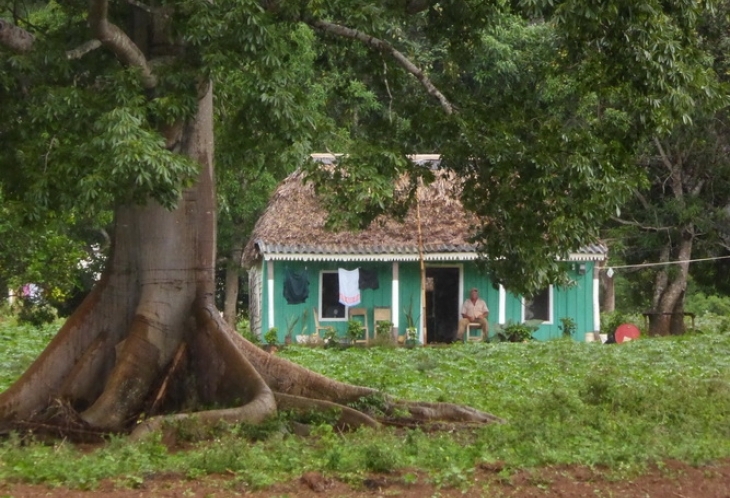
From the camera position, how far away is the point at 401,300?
28.2 metres

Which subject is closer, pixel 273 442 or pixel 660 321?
pixel 273 442

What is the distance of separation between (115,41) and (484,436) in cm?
448

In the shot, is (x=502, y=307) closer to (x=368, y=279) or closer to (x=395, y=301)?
(x=395, y=301)

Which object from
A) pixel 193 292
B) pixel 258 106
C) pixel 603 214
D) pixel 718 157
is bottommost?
pixel 193 292

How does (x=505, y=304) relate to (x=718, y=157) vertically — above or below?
below

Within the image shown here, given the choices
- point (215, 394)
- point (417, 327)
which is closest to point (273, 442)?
point (215, 394)

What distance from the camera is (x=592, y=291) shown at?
2877 cm

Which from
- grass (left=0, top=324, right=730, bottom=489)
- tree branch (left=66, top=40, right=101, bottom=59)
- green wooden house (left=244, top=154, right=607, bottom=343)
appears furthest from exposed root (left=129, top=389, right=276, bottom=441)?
green wooden house (left=244, top=154, right=607, bottom=343)

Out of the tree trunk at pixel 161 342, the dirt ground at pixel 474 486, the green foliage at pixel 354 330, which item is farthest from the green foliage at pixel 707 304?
the dirt ground at pixel 474 486

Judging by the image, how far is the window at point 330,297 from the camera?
28344mm

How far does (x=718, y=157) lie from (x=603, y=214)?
763 inches

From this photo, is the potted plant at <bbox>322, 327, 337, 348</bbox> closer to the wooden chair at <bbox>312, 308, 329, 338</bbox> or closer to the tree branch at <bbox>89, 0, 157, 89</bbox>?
the wooden chair at <bbox>312, 308, 329, 338</bbox>

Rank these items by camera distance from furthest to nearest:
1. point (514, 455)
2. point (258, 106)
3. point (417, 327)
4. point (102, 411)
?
point (417, 327) → point (102, 411) → point (258, 106) → point (514, 455)

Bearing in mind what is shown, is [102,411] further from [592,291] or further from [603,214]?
[592,291]
